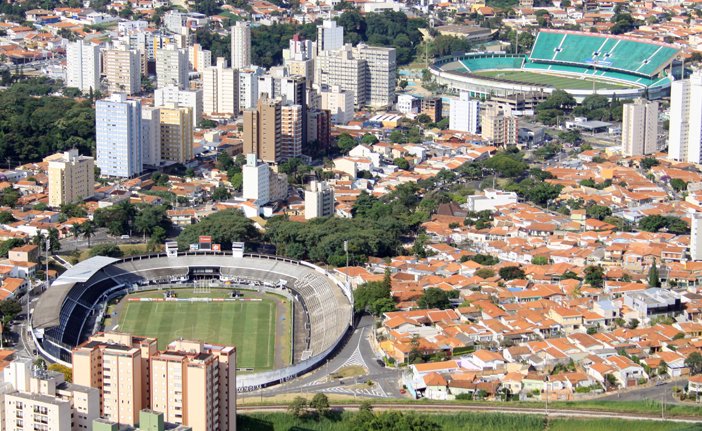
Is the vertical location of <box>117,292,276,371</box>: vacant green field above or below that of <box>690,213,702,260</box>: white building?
below

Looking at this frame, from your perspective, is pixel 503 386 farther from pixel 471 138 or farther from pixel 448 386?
pixel 471 138

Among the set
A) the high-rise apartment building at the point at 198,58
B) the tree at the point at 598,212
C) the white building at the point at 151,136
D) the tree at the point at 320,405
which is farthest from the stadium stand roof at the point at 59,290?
the high-rise apartment building at the point at 198,58

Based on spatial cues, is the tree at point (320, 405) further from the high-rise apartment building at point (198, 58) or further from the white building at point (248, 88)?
the high-rise apartment building at point (198, 58)

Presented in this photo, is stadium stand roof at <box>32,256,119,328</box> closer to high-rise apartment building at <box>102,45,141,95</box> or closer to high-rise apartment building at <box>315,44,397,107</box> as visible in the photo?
high-rise apartment building at <box>102,45,141,95</box>

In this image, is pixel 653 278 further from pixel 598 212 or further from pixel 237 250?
pixel 237 250

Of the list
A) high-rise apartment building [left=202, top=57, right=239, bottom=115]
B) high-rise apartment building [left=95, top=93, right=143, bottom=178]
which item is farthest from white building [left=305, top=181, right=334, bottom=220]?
high-rise apartment building [left=202, top=57, right=239, bottom=115]

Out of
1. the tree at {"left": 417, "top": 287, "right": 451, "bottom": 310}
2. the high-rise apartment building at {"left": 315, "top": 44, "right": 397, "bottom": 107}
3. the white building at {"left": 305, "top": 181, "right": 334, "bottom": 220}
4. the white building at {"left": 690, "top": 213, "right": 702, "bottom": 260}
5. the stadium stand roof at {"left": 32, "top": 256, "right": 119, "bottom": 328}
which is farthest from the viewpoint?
the high-rise apartment building at {"left": 315, "top": 44, "right": 397, "bottom": 107}

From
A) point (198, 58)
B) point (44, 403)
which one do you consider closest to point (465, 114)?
point (198, 58)
